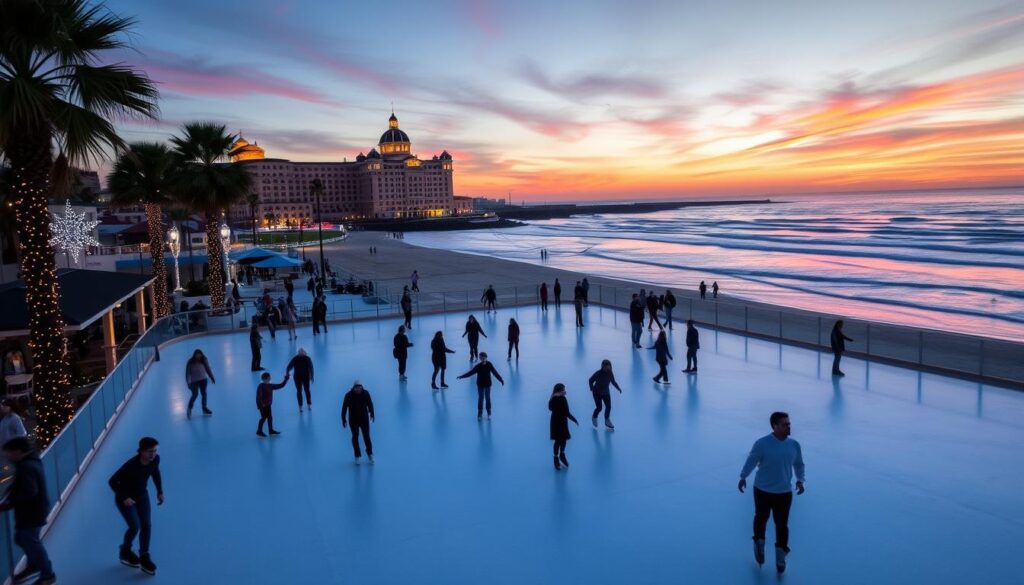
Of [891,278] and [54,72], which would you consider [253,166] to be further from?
[54,72]

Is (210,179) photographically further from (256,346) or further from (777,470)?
(777,470)

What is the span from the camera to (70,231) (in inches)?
885

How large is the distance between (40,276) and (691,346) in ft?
36.9

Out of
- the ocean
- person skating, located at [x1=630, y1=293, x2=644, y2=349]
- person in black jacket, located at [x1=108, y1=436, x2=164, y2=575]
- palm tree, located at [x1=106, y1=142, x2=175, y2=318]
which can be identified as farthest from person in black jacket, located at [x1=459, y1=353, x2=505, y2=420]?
the ocean

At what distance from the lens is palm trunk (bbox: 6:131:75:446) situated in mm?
8469

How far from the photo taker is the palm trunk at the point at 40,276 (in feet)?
27.8

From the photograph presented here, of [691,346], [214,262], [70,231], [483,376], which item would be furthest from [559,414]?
[70,231]

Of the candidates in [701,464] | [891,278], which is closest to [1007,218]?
[891,278]

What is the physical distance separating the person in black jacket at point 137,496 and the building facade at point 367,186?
17415 cm

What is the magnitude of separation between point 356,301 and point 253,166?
158m

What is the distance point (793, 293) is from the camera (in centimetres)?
3075

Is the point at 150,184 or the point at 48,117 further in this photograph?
the point at 150,184

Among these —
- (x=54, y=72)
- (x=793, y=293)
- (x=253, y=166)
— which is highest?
(x=253, y=166)

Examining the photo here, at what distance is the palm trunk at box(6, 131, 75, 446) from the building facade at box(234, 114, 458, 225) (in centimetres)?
17042
